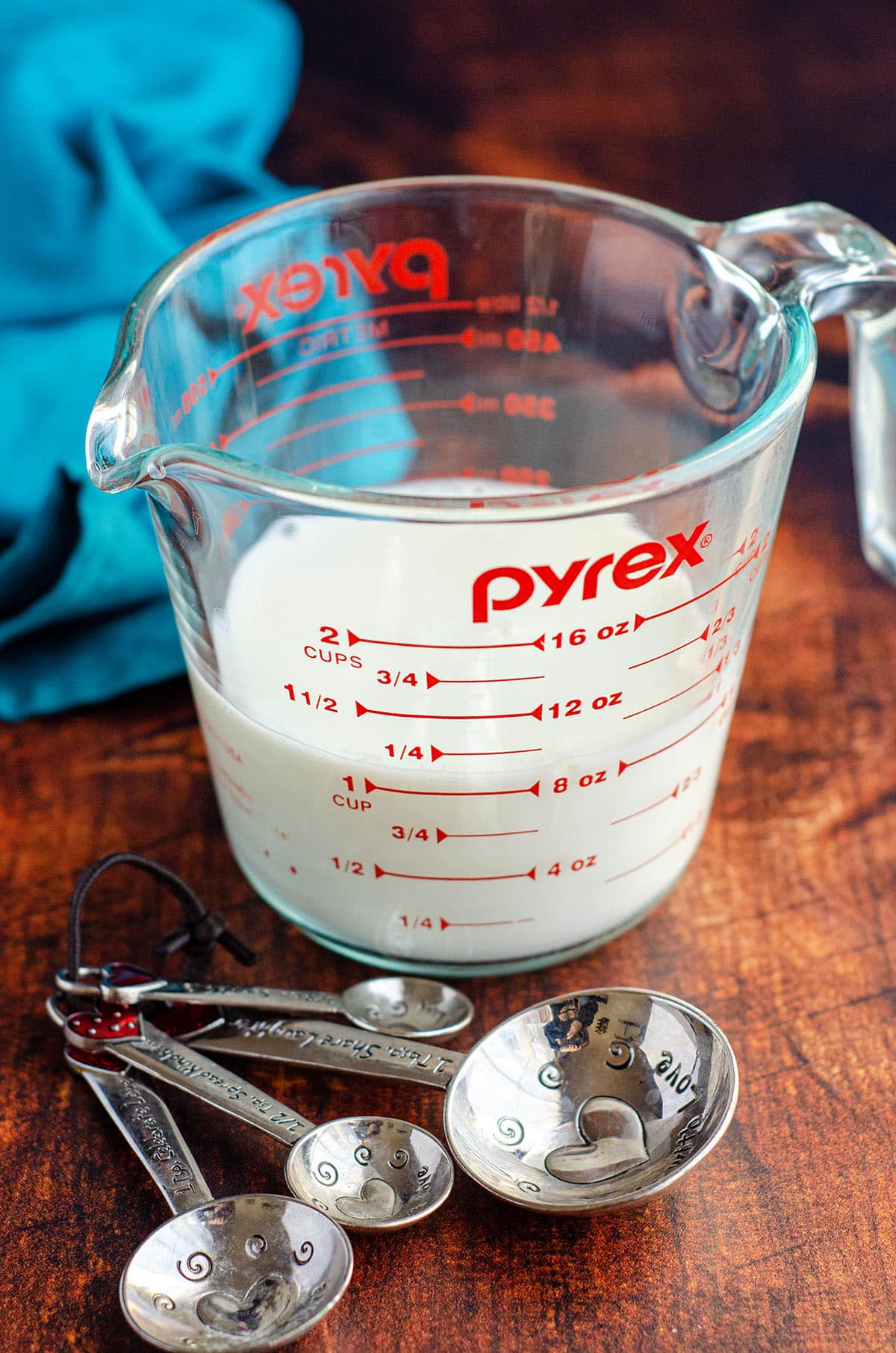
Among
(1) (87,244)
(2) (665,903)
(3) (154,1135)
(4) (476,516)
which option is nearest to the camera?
(4) (476,516)

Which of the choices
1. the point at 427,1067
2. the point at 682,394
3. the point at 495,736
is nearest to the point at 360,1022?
the point at 427,1067

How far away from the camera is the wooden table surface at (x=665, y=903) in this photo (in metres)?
0.53

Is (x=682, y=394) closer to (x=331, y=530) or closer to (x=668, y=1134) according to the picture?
(x=331, y=530)

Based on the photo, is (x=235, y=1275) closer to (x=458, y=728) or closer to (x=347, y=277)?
(x=458, y=728)

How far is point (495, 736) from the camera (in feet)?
1.79

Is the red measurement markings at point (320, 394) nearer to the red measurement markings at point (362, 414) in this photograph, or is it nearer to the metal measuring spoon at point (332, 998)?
the red measurement markings at point (362, 414)

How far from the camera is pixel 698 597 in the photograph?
55 cm

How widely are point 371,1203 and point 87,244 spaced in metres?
0.59

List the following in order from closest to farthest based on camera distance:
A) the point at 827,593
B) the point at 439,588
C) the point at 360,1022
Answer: the point at 439,588
the point at 360,1022
the point at 827,593

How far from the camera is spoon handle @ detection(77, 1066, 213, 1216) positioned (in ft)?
1.80

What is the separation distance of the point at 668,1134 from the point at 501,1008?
0.11 metres

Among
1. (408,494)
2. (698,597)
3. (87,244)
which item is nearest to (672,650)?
(698,597)

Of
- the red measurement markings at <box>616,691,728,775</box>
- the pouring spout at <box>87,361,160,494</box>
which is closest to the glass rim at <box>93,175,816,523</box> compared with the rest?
the pouring spout at <box>87,361,160,494</box>

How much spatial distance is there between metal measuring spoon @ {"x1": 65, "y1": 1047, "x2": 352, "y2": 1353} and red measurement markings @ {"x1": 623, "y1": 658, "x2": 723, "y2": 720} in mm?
226
